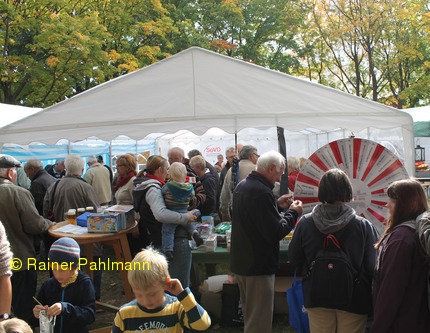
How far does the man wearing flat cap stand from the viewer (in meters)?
3.56

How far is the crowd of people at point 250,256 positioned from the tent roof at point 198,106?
73 centimetres

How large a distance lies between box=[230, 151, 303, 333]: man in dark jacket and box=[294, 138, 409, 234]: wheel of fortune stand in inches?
15.6

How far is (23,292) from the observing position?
3.75 m

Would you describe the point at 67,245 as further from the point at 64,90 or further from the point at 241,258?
the point at 64,90

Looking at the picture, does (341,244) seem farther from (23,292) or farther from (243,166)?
(23,292)

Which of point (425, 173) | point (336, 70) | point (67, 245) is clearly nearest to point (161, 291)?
point (67, 245)

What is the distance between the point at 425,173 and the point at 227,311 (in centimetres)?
1082

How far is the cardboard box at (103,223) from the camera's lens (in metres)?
3.63

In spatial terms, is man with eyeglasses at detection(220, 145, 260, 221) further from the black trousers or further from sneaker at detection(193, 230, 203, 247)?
the black trousers

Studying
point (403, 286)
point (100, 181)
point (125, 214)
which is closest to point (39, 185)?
point (100, 181)

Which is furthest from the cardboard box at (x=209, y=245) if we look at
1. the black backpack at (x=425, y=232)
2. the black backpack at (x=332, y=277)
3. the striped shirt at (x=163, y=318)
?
the black backpack at (x=425, y=232)

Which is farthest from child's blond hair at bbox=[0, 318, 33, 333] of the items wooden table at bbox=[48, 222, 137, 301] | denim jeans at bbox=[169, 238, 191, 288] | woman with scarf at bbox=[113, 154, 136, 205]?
woman with scarf at bbox=[113, 154, 136, 205]

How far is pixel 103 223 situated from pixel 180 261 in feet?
2.52

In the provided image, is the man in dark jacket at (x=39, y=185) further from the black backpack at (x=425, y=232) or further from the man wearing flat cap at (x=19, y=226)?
the black backpack at (x=425, y=232)
